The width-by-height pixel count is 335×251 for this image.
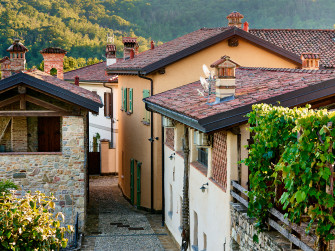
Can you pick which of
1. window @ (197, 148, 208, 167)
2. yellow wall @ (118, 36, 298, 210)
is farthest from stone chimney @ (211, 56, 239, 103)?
yellow wall @ (118, 36, 298, 210)

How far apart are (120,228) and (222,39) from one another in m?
7.37

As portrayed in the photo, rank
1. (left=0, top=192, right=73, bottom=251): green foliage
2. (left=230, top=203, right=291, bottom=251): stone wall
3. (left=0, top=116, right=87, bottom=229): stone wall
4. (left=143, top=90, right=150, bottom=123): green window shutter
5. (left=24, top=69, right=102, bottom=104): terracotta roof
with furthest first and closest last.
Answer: (left=143, top=90, right=150, bottom=123): green window shutter < (left=24, top=69, right=102, bottom=104): terracotta roof < (left=0, top=116, right=87, bottom=229): stone wall < (left=0, top=192, right=73, bottom=251): green foliage < (left=230, top=203, right=291, bottom=251): stone wall

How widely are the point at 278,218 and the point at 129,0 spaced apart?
308 ft

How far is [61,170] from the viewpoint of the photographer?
1839 cm

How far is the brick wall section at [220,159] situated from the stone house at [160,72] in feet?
25.8

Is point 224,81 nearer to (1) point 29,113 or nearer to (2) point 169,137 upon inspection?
(1) point 29,113

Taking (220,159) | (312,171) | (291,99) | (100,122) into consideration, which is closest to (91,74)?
(100,122)

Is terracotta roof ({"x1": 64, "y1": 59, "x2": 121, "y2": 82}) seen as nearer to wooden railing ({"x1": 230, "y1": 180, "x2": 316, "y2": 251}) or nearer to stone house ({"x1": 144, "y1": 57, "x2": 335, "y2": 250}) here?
stone house ({"x1": 144, "y1": 57, "x2": 335, "y2": 250})

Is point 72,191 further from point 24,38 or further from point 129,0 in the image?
point 129,0

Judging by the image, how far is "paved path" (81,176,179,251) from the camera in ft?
61.1

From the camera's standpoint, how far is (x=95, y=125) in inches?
1454

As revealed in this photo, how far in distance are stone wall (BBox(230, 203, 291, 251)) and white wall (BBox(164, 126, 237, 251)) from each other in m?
0.40

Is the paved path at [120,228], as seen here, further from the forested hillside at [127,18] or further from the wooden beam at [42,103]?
the forested hillside at [127,18]

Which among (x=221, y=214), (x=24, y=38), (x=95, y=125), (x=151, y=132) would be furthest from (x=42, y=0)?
(x=221, y=214)
